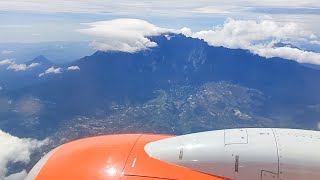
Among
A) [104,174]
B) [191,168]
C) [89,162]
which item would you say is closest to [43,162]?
[89,162]

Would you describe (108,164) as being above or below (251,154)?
below

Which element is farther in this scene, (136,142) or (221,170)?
(136,142)

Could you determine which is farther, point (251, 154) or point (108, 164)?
point (108, 164)

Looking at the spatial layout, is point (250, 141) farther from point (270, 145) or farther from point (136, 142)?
point (136, 142)

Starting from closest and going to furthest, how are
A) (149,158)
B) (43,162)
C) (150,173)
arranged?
(150,173)
(149,158)
(43,162)

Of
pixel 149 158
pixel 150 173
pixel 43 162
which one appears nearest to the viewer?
pixel 150 173

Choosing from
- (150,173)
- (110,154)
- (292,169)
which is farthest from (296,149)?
(110,154)
